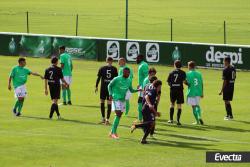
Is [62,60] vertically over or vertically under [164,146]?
over

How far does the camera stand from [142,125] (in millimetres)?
22969

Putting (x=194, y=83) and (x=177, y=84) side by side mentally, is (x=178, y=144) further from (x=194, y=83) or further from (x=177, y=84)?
(x=194, y=83)

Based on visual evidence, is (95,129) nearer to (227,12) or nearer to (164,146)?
(164,146)

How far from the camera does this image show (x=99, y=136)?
24.2 m

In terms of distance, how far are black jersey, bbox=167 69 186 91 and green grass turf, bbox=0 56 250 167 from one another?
1325 millimetres

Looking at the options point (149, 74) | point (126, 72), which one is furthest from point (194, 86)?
point (126, 72)

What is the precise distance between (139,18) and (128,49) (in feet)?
95.1

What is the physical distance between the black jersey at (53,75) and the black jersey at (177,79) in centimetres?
395

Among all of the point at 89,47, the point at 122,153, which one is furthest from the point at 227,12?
the point at 122,153

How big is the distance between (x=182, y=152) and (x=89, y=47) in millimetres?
26991

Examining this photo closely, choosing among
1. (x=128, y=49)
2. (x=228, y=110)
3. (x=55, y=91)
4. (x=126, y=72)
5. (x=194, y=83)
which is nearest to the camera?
(x=126, y=72)

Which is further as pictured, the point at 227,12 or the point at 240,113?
the point at 227,12

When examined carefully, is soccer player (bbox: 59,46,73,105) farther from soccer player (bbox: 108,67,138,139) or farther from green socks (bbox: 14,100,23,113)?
soccer player (bbox: 108,67,138,139)

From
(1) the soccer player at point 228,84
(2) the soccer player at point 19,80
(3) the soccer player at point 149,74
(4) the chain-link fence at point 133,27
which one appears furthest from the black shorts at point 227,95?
(4) the chain-link fence at point 133,27
